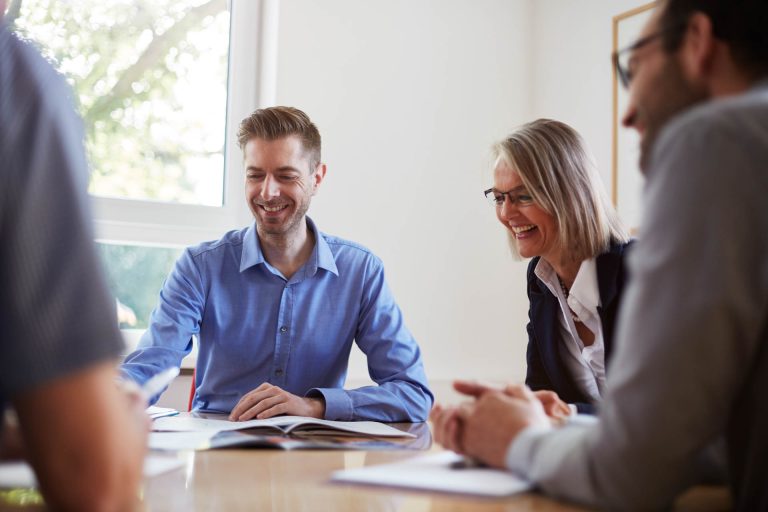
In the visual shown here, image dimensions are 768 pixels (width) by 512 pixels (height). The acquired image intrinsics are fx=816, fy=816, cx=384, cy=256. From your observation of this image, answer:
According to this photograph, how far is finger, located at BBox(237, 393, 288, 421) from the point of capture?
1.70 meters

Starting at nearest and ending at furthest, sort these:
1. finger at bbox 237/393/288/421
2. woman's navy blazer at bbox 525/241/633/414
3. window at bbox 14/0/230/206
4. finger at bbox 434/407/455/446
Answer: finger at bbox 434/407/455/446 → finger at bbox 237/393/288/421 → woman's navy blazer at bbox 525/241/633/414 → window at bbox 14/0/230/206

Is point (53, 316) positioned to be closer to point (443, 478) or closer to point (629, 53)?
point (443, 478)

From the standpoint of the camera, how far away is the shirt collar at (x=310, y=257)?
2.32 metres

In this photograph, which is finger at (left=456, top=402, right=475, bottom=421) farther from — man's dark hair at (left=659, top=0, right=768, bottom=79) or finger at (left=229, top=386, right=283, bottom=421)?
finger at (left=229, top=386, right=283, bottom=421)

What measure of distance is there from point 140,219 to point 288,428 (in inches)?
75.0

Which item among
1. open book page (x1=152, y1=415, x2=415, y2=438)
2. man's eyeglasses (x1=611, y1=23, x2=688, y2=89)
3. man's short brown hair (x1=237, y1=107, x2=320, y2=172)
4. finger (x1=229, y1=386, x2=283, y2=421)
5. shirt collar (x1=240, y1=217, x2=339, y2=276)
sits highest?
man's short brown hair (x1=237, y1=107, x2=320, y2=172)

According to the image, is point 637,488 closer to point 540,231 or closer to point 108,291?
point 108,291

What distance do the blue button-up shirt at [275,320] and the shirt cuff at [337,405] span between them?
0.29m

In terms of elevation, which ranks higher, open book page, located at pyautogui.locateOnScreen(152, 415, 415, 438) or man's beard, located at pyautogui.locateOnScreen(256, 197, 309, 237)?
man's beard, located at pyautogui.locateOnScreen(256, 197, 309, 237)

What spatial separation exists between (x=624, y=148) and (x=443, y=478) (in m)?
2.72

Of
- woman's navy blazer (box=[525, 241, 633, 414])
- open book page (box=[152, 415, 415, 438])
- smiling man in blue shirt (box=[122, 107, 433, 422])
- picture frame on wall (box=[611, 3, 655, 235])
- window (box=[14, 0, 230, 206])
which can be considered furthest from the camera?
picture frame on wall (box=[611, 3, 655, 235])

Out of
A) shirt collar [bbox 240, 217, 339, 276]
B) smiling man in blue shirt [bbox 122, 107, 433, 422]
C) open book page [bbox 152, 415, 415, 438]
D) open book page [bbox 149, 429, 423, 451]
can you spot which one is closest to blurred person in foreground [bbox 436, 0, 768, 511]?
open book page [bbox 149, 429, 423, 451]

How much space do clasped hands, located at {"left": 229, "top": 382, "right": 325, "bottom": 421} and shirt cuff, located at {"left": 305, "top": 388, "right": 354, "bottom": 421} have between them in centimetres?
5

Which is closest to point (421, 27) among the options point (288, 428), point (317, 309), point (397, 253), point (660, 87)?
point (397, 253)
